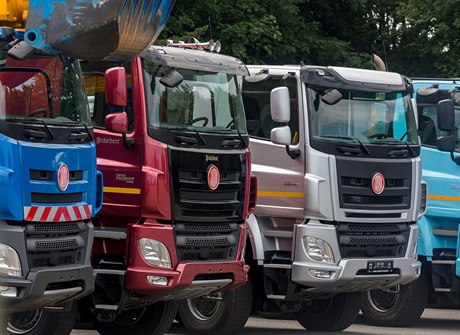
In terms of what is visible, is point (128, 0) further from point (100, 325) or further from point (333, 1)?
point (333, 1)

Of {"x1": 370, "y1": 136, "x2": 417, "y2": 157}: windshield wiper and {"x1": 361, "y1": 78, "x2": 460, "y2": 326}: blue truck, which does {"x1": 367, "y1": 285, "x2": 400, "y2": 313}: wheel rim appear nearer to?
{"x1": 361, "y1": 78, "x2": 460, "y2": 326}: blue truck

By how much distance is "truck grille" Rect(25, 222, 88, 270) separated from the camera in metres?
11.3

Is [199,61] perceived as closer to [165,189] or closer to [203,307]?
[165,189]

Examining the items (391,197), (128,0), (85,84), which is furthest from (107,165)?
(391,197)

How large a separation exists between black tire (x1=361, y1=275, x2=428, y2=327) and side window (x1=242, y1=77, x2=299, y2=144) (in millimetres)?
3044

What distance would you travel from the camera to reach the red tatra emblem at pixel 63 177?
1143 centimetres

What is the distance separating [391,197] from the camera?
1530 cm

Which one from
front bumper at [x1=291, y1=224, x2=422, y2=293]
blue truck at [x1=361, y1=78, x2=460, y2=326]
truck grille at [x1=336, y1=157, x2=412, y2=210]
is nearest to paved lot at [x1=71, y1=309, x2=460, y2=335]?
blue truck at [x1=361, y1=78, x2=460, y2=326]

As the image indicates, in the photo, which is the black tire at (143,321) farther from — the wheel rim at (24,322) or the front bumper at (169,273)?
the wheel rim at (24,322)

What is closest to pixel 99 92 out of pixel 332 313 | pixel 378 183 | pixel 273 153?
pixel 273 153

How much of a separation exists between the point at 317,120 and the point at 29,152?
15.3 feet

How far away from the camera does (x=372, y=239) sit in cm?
1522

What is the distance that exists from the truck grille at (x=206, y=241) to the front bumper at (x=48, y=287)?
1.50 meters

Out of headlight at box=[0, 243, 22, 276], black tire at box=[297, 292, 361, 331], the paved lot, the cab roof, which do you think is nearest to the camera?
headlight at box=[0, 243, 22, 276]
